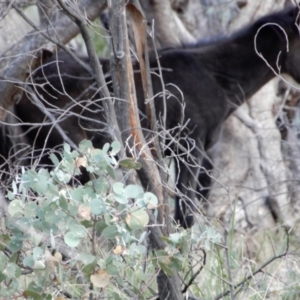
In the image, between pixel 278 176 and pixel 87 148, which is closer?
pixel 87 148

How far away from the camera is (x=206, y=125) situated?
6055 mm

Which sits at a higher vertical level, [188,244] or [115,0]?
[115,0]

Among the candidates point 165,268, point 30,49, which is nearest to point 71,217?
point 165,268

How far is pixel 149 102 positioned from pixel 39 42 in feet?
4.96

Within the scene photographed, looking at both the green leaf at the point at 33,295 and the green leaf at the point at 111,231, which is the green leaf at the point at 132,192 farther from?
the green leaf at the point at 33,295

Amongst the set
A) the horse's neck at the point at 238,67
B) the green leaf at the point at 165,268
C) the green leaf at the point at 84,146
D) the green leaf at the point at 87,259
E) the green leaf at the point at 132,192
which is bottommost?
the horse's neck at the point at 238,67

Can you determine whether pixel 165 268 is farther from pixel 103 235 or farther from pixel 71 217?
pixel 71 217

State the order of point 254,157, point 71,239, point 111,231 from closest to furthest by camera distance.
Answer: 1. point 71,239
2. point 111,231
3. point 254,157

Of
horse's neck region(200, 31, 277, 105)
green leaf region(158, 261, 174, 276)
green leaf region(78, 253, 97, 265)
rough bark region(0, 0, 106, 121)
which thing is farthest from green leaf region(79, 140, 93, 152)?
horse's neck region(200, 31, 277, 105)

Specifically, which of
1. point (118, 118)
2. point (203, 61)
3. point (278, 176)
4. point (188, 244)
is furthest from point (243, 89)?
point (188, 244)

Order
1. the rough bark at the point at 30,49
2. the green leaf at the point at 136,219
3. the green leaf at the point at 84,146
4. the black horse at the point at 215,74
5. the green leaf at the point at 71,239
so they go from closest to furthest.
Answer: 1. the green leaf at the point at 71,239
2. the green leaf at the point at 136,219
3. the green leaf at the point at 84,146
4. the rough bark at the point at 30,49
5. the black horse at the point at 215,74

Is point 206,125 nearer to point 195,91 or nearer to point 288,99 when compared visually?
point 195,91

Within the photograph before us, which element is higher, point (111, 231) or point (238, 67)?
point (111, 231)

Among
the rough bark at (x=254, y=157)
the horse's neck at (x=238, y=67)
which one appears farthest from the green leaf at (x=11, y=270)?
the horse's neck at (x=238, y=67)
